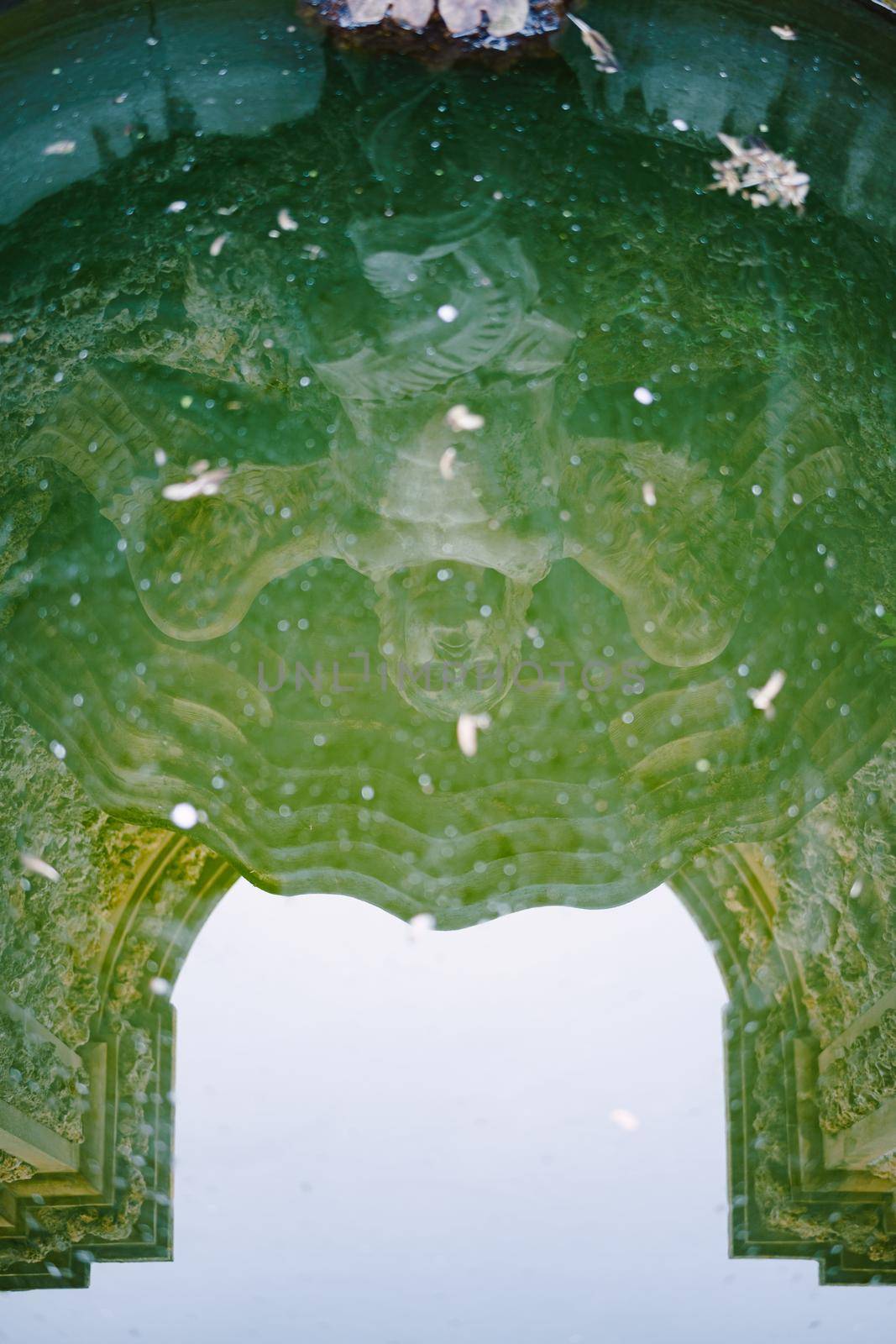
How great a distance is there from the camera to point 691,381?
207 centimetres

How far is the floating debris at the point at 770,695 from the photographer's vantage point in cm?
208

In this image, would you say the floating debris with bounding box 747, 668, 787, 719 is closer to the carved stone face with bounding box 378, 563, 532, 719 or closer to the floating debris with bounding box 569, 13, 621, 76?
the carved stone face with bounding box 378, 563, 532, 719

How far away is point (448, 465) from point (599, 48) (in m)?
0.66

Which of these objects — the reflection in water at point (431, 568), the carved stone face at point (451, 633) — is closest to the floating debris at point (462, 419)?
the reflection in water at point (431, 568)

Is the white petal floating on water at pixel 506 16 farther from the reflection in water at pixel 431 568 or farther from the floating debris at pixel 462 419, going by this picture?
the floating debris at pixel 462 419

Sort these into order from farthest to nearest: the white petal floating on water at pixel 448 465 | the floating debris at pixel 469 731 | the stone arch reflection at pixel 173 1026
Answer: the floating debris at pixel 469 731, the white petal floating on water at pixel 448 465, the stone arch reflection at pixel 173 1026

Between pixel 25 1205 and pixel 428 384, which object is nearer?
pixel 25 1205

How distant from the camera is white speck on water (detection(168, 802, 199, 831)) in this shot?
211 cm

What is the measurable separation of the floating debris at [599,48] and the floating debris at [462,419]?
546 mm

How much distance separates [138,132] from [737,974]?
1.60m

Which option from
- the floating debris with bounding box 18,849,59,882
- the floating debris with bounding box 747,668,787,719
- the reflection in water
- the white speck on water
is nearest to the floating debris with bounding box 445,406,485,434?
the reflection in water

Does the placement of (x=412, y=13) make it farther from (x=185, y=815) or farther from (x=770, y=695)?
(x=185, y=815)

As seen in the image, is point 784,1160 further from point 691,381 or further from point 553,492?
point 691,381

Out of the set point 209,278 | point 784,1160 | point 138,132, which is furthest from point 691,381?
point 784,1160
